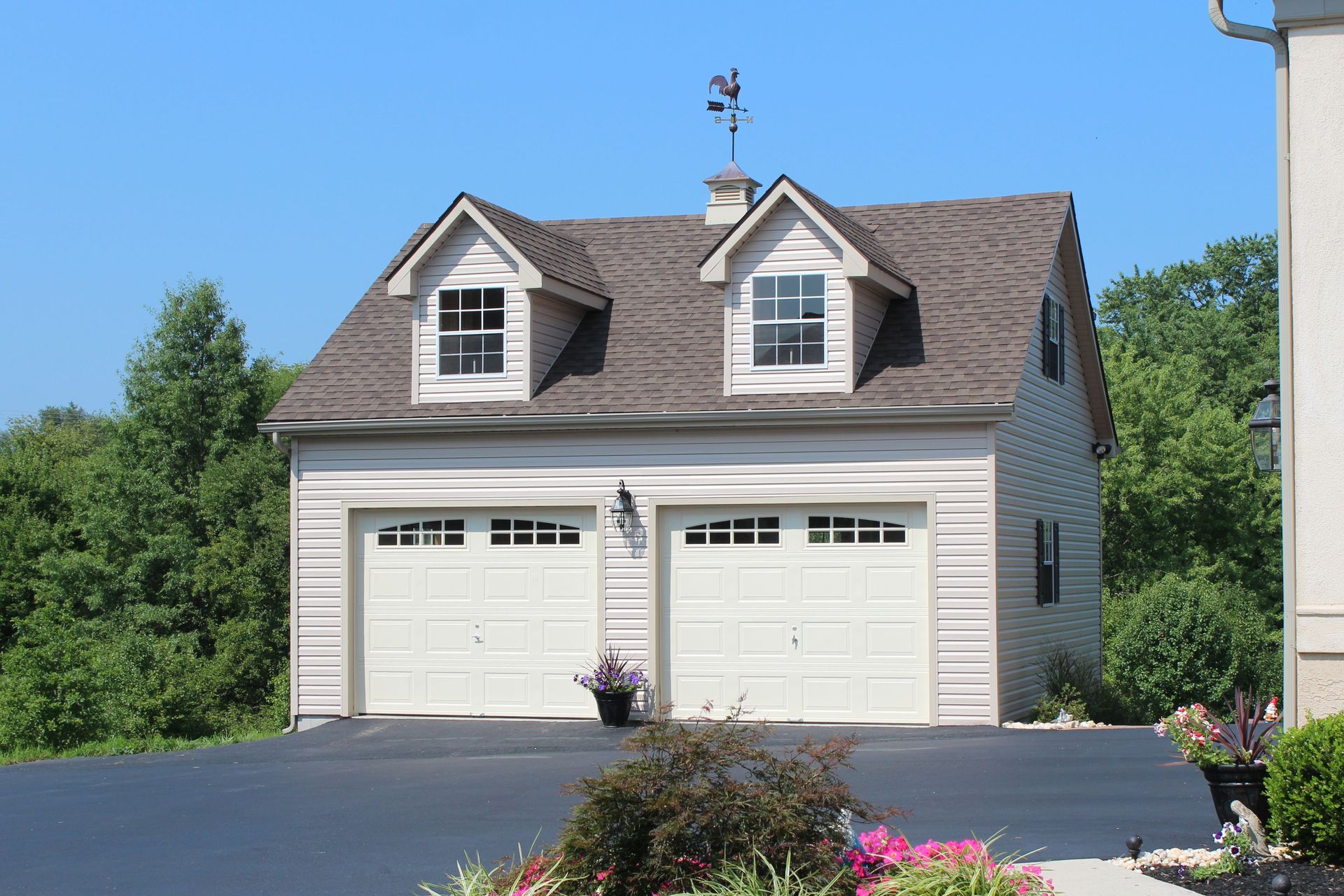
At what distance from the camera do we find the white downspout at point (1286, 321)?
9.30m

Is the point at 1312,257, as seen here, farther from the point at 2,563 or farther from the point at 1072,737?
the point at 2,563

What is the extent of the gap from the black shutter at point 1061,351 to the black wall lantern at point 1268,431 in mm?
8906

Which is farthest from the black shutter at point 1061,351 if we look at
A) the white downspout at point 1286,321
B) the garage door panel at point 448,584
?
the white downspout at point 1286,321

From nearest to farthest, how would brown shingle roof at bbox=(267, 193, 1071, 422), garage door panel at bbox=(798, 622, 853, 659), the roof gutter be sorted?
the roof gutter < garage door panel at bbox=(798, 622, 853, 659) < brown shingle roof at bbox=(267, 193, 1071, 422)

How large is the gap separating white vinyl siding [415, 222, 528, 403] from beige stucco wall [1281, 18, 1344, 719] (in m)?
10.4

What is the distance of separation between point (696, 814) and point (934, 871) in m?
1.26

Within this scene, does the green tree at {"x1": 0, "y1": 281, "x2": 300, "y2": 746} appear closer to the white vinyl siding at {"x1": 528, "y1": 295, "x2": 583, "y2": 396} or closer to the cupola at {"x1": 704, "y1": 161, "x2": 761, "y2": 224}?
the white vinyl siding at {"x1": 528, "y1": 295, "x2": 583, "y2": 396}

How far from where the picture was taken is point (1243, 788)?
8.58 m

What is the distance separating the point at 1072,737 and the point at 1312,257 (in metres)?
7.02

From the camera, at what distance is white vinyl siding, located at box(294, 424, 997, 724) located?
16.2 meters

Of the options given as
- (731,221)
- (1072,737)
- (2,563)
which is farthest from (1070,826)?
(2,563)

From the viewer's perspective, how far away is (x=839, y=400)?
1669 centimetres

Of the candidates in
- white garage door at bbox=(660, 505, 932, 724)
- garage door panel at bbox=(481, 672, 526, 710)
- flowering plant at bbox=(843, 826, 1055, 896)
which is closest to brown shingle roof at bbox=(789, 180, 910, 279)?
white garage door at bbox=(660, 505, 932, 724)

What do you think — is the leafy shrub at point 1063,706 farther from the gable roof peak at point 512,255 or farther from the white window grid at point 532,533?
the gable roof peak at point 512,255
